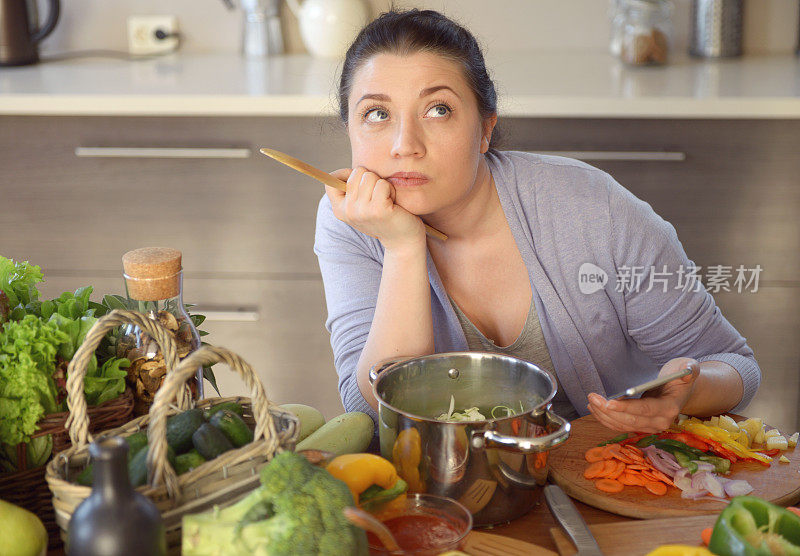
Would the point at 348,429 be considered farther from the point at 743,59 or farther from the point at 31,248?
the point at 743,59

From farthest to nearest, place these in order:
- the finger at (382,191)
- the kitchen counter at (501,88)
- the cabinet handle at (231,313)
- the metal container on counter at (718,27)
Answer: the metal container on counter at (718,27)
the cabinet handle at (231,313)
the kitchen counter at (501,88)
the finger at (382,191)

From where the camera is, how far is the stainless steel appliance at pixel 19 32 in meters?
2.42

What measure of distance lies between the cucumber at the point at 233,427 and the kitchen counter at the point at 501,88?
3.65 feet

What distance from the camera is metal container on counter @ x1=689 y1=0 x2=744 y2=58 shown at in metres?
2.47

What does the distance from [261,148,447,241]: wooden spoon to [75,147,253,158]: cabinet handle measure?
890 millimetres

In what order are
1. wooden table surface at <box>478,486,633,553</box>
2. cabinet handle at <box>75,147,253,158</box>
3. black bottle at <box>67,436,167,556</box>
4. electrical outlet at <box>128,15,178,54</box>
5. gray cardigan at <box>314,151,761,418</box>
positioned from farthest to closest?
electrical outlet at <box>128,15,178,54</box>, cabinet handle at <box>75,147,253,158</box>, gray cardigan at <box>314,151,761,418</box>, wooden table surface at <box>478,486,633,553</box>, black bottle at <box>67,436,167,556</box>

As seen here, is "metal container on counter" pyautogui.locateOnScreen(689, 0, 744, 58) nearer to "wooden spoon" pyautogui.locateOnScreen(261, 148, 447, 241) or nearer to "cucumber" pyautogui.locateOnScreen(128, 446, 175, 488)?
"wooden spoon" pyautogui.locateOnScreen(261, 148, 447, 241)

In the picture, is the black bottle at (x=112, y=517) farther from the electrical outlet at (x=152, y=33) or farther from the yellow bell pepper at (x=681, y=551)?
the electrical outlet at (x=152, y=33)

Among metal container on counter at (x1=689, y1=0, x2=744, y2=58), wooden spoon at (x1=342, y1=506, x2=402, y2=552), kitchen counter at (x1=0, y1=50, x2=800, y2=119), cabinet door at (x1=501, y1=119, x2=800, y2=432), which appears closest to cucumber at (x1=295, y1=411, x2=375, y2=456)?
wooden spoon at (x1=342, y1=506, x2=402, y2=552)

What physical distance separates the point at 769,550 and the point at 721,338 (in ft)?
2.36

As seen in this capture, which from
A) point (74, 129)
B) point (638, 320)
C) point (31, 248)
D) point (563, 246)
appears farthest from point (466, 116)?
point (31, 248)

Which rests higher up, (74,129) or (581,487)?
(74,129)

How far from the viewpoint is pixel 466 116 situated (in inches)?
51.6

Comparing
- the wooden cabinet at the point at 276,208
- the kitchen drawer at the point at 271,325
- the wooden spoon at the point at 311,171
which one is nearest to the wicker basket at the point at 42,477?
the wooden spoon at the point at 311,171
